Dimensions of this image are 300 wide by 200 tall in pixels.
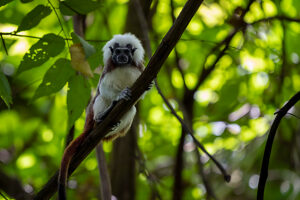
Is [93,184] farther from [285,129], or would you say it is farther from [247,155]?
[285,129]

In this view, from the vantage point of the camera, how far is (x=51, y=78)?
2.15 m

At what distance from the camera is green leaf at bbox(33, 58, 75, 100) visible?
7.01 feet

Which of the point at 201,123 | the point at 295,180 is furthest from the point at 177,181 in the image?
the point at 295,180

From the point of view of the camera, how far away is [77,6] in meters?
2.07

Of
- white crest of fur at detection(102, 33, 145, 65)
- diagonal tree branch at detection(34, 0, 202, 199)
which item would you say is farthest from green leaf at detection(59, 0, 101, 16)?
white crest of fur at detection(102, 33, 145, 65)

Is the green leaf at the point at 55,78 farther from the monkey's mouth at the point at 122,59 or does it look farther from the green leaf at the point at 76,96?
the monkey's mouth at the point at 122,59

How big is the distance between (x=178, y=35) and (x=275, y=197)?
119 inches

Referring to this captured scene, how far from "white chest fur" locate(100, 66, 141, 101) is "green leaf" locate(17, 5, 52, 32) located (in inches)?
38.6

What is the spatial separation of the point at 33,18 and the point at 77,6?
0.75ft

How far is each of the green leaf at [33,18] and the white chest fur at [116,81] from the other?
98cm

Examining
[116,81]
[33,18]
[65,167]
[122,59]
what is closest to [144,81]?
[33,18]

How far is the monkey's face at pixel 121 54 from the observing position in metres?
3.06

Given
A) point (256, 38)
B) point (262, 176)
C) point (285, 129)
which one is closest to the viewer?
point (262, 176)

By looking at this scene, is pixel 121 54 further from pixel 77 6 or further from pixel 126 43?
pixel 77 6
